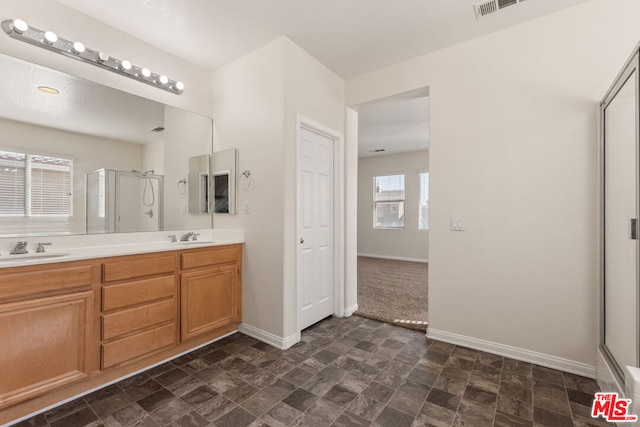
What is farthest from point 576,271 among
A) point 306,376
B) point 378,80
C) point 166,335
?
point 166,335

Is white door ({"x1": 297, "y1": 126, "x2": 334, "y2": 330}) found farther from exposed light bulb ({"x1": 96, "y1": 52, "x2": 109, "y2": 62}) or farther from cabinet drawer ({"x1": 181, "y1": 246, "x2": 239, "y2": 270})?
exposed light bulb ({"x1": 96, "y1": 52, "x2": 109, "y2": 62})

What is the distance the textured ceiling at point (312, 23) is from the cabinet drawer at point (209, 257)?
6.15 feet

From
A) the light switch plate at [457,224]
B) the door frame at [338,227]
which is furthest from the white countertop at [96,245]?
the light switch plate at [457,224]

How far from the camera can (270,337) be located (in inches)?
101

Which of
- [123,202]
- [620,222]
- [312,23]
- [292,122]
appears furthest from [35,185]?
[620,222]

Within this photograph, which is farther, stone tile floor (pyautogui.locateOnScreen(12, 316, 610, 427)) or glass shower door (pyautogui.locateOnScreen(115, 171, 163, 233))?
glass shower door (pyautogui.locateOnScreen(115, 171, 163, 233))

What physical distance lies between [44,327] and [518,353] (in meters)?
3.26

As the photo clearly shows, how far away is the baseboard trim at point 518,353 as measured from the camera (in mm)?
2066

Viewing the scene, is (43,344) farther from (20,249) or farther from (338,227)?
(338,227)

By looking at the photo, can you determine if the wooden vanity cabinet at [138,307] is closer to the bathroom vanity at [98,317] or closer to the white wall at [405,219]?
the bathroom vanity at [98,317]

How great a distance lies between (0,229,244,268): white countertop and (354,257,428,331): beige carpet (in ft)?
6.01

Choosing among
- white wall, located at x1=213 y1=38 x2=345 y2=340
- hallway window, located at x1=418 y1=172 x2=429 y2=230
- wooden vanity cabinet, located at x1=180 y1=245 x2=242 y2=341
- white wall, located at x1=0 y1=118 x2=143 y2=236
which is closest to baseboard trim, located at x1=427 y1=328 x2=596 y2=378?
white wall, located at x1=213 y1=38 x2=345 y2=340

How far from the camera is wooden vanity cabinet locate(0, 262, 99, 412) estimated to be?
1.53 meters

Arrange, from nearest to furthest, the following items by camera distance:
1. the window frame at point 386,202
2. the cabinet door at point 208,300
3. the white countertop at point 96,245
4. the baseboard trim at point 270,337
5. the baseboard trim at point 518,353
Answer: the white countertop at point 96,245, the baseboard trim at point 518,353, the cabinet door at point 208,300, the baseboard trim at point 270,337, the window frame at point 386,202
